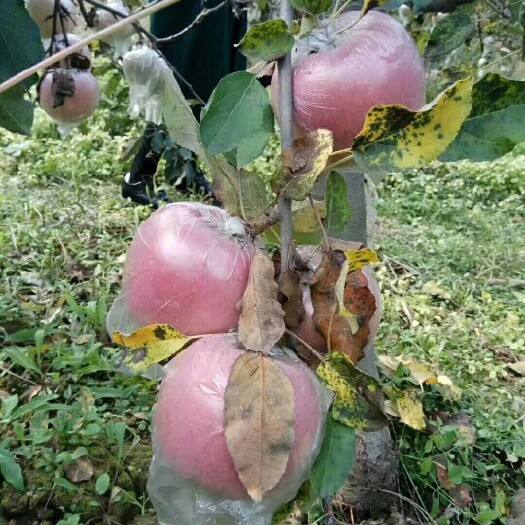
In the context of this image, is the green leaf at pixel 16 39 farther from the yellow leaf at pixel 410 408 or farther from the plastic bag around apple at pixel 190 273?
the yellow leaf at pixel 410 408

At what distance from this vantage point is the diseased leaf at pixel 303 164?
1.32ft

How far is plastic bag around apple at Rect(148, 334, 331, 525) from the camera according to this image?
37 centimetres

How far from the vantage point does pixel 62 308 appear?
1.91 m

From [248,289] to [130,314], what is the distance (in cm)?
10

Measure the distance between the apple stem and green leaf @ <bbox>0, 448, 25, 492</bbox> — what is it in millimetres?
989

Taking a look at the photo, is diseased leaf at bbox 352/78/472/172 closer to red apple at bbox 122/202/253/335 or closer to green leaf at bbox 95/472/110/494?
red apple at bbox 122/202/253/335

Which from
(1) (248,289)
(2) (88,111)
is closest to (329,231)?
(1) (248,289)

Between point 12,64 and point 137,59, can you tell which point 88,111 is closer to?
point 137,59

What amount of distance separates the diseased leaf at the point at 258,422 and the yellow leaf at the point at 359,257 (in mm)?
80

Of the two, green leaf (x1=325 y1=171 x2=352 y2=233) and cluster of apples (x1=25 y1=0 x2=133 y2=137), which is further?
cluster of apples (x1=25 y1=0 x2=133 y2=137)

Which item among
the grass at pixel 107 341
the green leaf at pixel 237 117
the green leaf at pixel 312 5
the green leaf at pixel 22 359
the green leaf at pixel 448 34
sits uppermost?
the green leaf at pixel 312 5

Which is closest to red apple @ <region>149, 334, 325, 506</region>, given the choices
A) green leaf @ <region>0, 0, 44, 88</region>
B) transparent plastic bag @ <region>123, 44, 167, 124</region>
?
green leaf @ <region>0, 0, 44, 88</region>

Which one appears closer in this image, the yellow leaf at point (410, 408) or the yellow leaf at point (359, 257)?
the yellow leaf at point (359, 257)

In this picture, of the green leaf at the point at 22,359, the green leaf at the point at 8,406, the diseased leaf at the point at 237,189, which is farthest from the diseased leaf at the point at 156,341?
the green leaf at the point at 22,359
